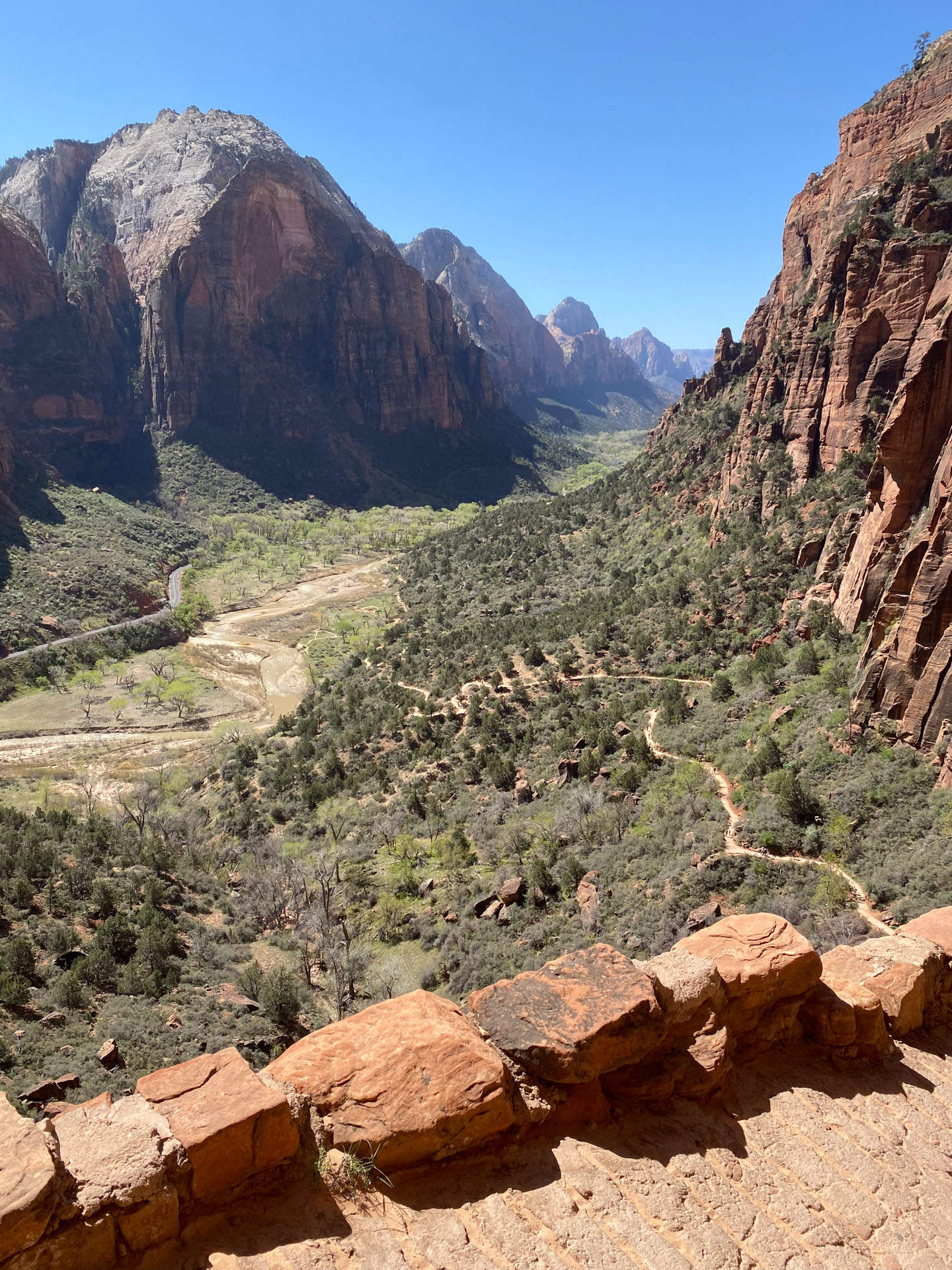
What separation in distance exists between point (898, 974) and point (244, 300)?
158 m

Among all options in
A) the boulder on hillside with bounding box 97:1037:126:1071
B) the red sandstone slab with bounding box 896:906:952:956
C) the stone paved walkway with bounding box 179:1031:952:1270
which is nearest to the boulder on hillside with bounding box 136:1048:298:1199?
the stone paved walkway with bounding box 179:1031:952:1270

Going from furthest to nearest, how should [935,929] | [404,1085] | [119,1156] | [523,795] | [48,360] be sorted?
[48,360] → [523,795] → [935,929] → [404,1085] → [119,1156]

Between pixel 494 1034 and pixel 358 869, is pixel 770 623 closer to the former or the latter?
pixel 358 869

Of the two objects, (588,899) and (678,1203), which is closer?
(678,1203)

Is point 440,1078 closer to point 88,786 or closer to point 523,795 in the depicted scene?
point 523,795

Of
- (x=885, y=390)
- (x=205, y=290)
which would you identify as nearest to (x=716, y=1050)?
(x=885, y=390)

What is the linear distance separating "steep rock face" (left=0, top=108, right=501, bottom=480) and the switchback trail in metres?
129

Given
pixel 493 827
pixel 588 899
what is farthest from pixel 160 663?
pixel 588 899

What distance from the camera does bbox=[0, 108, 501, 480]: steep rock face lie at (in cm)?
13475

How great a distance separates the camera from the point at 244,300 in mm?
140250

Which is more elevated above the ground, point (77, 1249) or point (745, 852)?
point (77, 1249)

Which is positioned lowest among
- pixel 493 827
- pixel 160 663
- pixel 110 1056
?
pixel 160 663

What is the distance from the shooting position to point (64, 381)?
113m

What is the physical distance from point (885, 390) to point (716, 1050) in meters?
36.6
